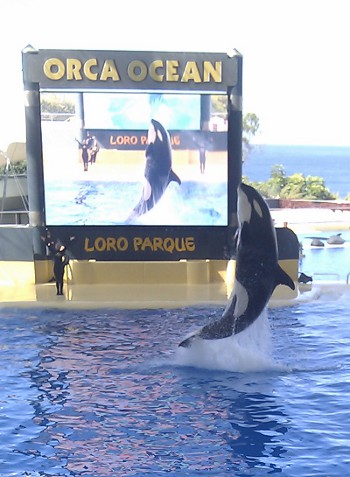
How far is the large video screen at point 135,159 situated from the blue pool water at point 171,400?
341 centimetres

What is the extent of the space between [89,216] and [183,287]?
2433mm

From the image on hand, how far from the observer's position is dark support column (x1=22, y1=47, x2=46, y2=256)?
42.1 ft

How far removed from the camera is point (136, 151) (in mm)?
13203

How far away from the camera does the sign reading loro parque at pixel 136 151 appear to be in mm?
12852

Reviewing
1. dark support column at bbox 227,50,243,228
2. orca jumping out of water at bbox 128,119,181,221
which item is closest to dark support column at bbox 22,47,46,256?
orca jumping out of water at bbox 128,119,181,221

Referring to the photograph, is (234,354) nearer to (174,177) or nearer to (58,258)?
(58,258)

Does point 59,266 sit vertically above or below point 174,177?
below

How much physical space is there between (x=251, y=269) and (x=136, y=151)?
6471mm

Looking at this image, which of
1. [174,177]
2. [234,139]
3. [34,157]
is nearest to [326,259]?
[234,139]

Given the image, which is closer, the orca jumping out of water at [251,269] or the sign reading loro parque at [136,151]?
the orca jumping out of water at [251,269]

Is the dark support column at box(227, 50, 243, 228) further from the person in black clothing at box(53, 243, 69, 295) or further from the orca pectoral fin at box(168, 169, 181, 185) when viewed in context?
the person in black clothing at box(53, 243, 69, 295)

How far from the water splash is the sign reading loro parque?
540 cm

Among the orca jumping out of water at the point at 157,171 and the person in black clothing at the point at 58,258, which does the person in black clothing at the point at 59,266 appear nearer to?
the person in black clothing at the point at 58,258

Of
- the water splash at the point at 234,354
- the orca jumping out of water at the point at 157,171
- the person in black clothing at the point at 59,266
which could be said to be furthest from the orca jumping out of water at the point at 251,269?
the orca jumping out of water at the point at 157,171
